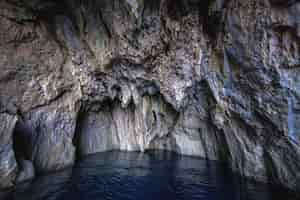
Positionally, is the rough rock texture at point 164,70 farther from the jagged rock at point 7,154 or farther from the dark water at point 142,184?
the dark water at point 142,184

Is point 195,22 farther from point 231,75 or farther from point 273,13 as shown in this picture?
point 273,13

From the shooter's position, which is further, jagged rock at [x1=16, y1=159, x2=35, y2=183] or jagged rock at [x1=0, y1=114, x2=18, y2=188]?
jagged rock at [x1=16, y1=159, x2=35, y2=183]

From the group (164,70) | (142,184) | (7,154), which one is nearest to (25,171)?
(7,154)

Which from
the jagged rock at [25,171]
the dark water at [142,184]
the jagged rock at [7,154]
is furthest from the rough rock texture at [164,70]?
the dark water at [142,184]

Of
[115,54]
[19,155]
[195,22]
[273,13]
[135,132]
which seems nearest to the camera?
[273,13]

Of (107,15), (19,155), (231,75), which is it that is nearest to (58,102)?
(19,155)

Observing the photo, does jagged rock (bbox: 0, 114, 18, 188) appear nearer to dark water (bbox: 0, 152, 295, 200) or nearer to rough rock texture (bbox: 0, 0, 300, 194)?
rough rock texture (bbox: 0, 0, 300, 194)

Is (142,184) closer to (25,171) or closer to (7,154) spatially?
(25,171)

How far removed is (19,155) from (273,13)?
38.5ft

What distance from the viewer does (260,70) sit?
793 centimetres

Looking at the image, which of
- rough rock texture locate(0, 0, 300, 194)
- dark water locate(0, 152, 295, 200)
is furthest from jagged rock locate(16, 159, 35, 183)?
rough rock texture locate(0, 0, 300, 194)

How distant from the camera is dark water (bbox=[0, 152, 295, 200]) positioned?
783 centimetres

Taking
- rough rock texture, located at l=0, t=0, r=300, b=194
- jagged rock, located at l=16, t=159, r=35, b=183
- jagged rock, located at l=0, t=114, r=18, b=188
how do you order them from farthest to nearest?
jagged rock, located at l=16, t=159, r=35, b=183 < jagged rock, located at l=0, t=114, r=18, b=188 < rough rock texture, located at l=0, t=0, r=300, b=194

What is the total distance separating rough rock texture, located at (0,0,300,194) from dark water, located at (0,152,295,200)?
0.93 meters
